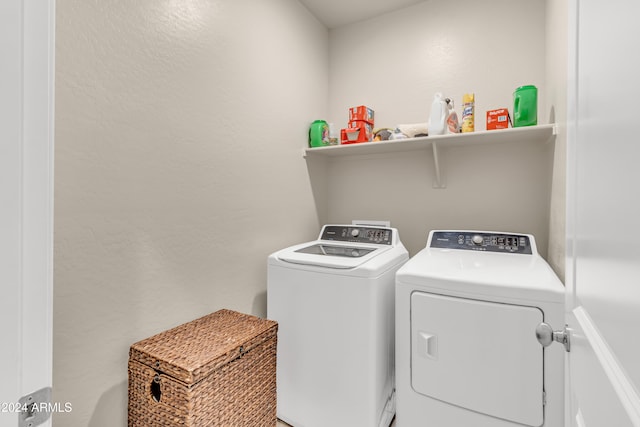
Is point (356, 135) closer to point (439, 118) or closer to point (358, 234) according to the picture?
point (439, 118)

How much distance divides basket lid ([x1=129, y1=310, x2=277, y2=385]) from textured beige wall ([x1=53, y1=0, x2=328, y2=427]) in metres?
0.08

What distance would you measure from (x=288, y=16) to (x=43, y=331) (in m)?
2.44

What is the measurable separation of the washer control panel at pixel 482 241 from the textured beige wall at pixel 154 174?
113 centimetres

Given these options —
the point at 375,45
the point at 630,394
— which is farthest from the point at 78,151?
the point at 375,45

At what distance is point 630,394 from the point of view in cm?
40

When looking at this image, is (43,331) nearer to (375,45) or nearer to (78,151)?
(78,151)

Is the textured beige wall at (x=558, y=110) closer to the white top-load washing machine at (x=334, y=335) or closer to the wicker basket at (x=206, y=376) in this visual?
the white top-load washing machine at (x=334, y=335)

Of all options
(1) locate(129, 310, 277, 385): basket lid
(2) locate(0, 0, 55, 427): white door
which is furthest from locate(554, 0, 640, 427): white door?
(1) locate(129, 310, 277, 385): basket lid

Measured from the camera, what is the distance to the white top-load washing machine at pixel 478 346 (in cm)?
124

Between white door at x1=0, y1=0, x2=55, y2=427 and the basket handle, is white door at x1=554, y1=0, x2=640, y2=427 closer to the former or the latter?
white door at x1=0, y1=0, x2=55, y2=427

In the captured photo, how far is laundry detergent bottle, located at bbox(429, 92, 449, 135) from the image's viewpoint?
2012 millimetres

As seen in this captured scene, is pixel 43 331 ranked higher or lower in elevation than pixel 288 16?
lower

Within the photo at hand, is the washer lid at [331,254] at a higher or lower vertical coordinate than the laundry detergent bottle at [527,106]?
lower

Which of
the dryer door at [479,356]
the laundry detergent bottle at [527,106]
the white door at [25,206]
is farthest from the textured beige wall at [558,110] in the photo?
the white door at [25,206]
